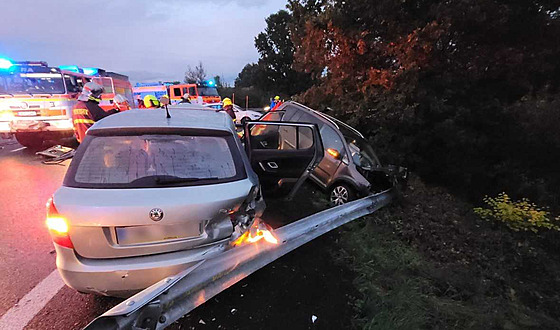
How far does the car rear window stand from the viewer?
2.43 m

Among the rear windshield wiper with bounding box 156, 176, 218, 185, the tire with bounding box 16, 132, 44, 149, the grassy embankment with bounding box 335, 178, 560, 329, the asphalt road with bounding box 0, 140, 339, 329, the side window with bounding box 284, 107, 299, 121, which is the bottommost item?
the grassy embankment with bounding box 335, 178, 560, 329

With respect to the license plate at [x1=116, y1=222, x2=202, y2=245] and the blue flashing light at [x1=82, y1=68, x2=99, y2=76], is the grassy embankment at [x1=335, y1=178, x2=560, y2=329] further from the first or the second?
the blue flashing light at [x1=82, y1=68, x2=99, y2=76]

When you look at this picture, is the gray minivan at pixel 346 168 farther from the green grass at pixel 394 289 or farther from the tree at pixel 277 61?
the tree at pixel 277 61

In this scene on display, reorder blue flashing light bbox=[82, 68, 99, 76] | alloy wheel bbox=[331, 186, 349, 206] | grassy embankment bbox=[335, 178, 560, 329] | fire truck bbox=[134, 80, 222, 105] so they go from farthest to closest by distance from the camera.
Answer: fire truck bbox=[134, 80, 222, 105] → blue flashing light bbox=[82, 68, 99, 76] → alloy wheel bbox=[331, 186, 349, 206] → grassy embankment bbox=[335, 178, 560, 329]

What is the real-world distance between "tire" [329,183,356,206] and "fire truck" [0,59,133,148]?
8.47m

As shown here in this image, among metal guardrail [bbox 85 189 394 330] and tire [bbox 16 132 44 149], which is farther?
tire [bbox 16 132 44 149]

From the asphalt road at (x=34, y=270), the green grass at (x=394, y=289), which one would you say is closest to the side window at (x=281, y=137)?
the asphalt road at (x=34, y=270)

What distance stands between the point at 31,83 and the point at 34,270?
30.0ft

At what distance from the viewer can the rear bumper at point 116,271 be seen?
2248 mm

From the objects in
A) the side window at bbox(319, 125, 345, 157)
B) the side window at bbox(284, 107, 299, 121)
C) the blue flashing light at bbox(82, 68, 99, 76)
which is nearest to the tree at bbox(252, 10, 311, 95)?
the blue flashing light at bbox(82, 68, 99, 76)

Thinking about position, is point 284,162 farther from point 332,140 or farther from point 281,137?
point 281,137

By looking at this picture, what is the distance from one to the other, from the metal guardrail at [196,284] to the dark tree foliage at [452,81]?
5.61m

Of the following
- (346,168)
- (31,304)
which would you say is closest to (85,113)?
(31,304)

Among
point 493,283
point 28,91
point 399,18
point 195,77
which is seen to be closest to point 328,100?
point 399,18
